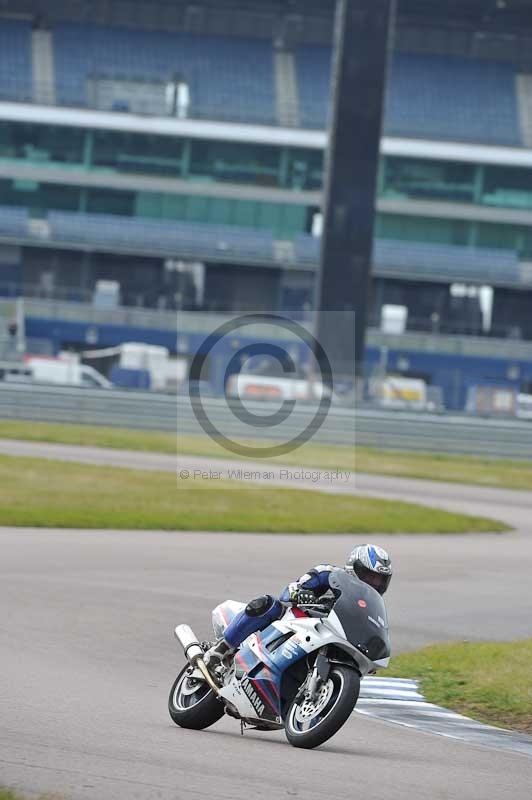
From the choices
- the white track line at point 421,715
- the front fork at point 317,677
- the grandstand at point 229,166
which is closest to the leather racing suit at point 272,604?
the front fork at point 317,677

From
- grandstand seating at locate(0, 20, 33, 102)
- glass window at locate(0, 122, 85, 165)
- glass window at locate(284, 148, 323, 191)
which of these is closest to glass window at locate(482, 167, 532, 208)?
glass window at locate(284, 148, 323, 191)

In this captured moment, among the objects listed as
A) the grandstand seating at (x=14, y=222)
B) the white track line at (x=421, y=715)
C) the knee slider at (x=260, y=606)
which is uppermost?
the knee slider at (x=260, y=606)

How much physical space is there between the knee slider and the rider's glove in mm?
189

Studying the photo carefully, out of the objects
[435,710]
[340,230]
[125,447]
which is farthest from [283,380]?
[435,710]

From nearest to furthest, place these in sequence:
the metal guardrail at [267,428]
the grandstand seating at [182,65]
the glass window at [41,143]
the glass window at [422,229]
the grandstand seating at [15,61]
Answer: the metal guardrail at [267,428]
the grandstand seating at [15,61]
the glass window at [41,143]
the grandstand seating at [182,65]
the glass window at [422,229]

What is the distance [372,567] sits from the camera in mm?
6922

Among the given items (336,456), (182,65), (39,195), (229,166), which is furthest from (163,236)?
(336,456)

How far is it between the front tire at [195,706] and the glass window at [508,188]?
49055 mm

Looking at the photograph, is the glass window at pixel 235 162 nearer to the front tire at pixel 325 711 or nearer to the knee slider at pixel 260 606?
the knee slider at pixel 260 606

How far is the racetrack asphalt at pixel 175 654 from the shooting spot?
5727 millimetres

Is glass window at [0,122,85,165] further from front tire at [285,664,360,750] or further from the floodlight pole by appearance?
front tire at [285,664,360,750]

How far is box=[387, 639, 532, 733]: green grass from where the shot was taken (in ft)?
27.9

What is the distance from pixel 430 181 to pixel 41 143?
15804 mm

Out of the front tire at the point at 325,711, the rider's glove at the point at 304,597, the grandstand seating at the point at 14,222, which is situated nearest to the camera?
the front tire at the point at 325,711
